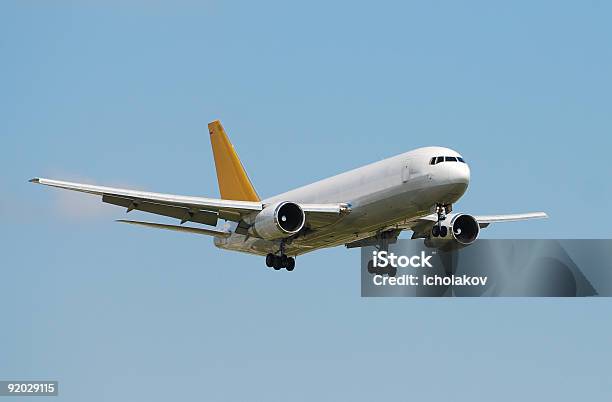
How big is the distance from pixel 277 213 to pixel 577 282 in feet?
71.7

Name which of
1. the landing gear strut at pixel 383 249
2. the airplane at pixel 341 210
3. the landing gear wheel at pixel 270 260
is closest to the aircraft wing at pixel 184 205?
the airplane at pixel 341 210

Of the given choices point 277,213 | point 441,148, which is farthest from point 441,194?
point 277,213

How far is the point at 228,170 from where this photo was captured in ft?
276

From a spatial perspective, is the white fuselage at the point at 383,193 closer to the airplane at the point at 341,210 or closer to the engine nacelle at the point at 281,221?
the airplane at the point at 341,210

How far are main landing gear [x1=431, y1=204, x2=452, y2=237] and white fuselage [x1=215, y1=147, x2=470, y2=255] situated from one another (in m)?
0.35

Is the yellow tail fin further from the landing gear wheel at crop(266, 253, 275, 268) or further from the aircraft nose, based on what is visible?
the aircraft nose

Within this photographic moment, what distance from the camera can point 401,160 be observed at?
68.4 metres

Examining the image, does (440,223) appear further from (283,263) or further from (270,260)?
(270,260)

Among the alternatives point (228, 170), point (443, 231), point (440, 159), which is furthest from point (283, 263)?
point (440, 159)

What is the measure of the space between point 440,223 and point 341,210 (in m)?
4.32

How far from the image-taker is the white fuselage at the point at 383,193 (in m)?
66.8

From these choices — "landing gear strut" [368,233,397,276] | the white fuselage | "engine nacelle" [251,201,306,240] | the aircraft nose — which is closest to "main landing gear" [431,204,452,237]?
the white fuselage

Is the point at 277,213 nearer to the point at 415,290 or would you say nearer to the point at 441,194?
the point at 441,194

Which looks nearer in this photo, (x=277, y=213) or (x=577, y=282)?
(x=277, y=213)
